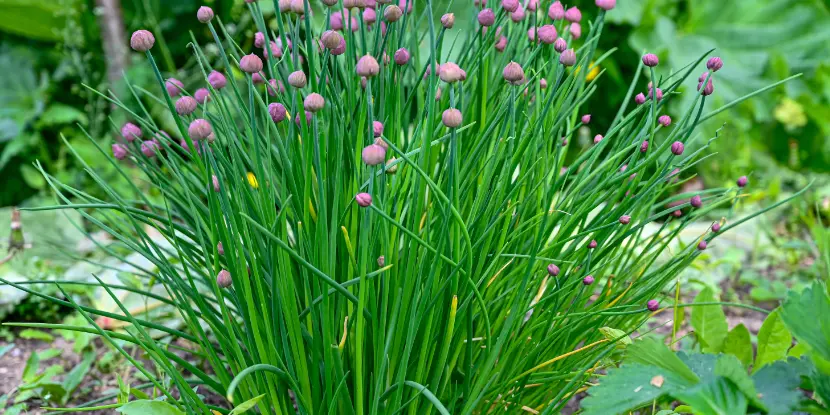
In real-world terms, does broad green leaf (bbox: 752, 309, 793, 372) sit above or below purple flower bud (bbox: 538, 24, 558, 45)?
below

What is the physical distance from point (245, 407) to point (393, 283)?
261 mm

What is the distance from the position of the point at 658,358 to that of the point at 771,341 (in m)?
0.63

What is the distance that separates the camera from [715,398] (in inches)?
29.7

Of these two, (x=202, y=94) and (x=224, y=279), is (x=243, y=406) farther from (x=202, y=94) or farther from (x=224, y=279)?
(x=202, y=94)

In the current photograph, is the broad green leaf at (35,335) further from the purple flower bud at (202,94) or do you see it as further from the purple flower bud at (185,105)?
the purple flower bud at (185,105)

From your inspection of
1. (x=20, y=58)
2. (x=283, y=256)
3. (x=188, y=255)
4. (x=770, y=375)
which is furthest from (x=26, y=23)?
(x=770, y=375)

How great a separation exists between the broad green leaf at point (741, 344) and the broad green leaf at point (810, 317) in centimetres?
59

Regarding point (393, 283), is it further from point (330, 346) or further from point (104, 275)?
point (104, 275)

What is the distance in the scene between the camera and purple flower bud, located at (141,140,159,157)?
1.05 metres

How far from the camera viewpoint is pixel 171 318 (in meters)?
1.76

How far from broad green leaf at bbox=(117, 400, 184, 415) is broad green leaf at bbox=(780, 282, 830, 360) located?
0.81m

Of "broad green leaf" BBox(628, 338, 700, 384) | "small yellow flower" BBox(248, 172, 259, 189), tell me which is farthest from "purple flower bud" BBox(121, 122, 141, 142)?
"broad green leaf" BBox(628, 338, 700, 384)

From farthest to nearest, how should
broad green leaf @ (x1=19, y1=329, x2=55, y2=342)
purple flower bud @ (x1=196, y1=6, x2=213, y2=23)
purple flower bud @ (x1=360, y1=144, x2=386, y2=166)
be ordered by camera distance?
broad green leaf @ (x1=19, y1=329, x2=55, y2=342) → purple flower bud @ (x1=196, y1=6, x2=213, y2=23) → purple flower bud @ (x1=360, y1=144, x2=386, y2=166)

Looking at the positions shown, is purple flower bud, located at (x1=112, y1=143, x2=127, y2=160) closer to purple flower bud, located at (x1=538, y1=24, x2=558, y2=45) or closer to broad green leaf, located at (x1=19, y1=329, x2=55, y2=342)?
purple flower bud, located at (x1=538, y1=24, x2=558, y2=45)
